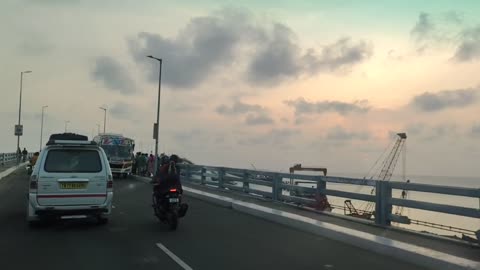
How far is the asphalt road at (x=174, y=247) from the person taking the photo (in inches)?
342

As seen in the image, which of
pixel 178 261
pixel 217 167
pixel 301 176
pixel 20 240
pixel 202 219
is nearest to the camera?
pixel 178 261

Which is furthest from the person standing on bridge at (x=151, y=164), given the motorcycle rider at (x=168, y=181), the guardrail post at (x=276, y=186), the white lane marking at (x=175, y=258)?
the white lane marking at (x=175, y=258)

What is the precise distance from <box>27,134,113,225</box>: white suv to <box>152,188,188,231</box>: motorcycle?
4.24 feet

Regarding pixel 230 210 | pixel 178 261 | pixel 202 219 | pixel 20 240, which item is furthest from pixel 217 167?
pixel 178 261

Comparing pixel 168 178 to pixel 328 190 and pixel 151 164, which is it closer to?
pixel 328 190

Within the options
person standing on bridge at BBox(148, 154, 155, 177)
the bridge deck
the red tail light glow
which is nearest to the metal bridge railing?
the bridge deck

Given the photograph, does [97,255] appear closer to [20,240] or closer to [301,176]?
[20,240]

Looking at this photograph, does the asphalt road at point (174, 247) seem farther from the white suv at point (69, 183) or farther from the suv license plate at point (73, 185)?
the suv license plate at point (73, 185)

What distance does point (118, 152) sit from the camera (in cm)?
3919

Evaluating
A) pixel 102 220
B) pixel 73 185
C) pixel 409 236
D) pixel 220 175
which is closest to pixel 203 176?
pixel 220 175

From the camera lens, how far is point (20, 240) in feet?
35.9

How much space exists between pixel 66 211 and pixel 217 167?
41.9ft

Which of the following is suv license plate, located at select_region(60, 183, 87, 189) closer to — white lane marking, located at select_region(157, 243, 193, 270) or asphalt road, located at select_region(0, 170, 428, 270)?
asphalt road, located at select_region(0, 170, 428, 270)

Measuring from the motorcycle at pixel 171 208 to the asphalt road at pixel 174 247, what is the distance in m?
0.25
